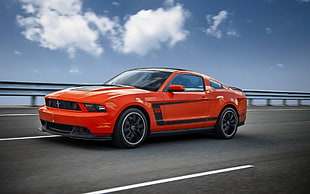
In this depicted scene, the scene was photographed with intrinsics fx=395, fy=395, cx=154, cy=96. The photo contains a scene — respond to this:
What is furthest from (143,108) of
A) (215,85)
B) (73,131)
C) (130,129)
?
(215,85)

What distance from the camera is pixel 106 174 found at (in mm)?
5039

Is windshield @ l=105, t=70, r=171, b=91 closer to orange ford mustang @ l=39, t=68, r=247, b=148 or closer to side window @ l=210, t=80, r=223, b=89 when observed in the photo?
orange ford mustang @ l=39, t=68, r=247, b=148

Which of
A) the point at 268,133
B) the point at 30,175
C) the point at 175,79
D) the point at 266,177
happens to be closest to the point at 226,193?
the point at 266,177

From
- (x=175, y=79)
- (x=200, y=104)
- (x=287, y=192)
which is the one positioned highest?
(x=175, y=79)

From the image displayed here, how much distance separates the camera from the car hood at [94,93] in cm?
650

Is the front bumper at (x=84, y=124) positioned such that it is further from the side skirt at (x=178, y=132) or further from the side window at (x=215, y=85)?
the side window at (x=215, y=85)

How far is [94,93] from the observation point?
21.8ft

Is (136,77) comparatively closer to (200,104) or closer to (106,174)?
(200,104)

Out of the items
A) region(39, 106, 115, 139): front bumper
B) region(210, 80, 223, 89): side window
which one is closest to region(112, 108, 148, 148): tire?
region(39, 106, 115, 139): front bumper

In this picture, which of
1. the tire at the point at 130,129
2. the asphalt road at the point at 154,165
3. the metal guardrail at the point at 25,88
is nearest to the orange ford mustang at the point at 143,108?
the tire at the point at 130,129

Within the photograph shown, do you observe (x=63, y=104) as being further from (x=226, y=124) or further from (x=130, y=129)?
(x=226, y=124)

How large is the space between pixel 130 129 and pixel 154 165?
4.02ft

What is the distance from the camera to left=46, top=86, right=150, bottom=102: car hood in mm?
6496

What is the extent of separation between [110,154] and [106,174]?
1.26 m
